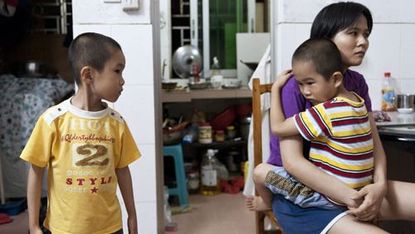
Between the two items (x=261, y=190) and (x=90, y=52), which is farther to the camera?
(x=261, y=190)

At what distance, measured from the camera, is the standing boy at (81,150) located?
114cm

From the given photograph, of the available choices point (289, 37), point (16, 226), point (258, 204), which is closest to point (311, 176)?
point (258, 204)

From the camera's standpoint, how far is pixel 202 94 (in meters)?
3.22

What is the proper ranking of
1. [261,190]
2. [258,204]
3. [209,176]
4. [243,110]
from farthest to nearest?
[243,110]
[209,176]
[258,204]
[261,190]

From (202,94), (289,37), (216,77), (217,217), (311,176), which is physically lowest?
(217,217)

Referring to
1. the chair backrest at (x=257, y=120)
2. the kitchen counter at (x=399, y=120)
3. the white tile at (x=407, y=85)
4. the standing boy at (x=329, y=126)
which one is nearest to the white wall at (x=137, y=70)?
the chair backrest at (x=257, y=120)

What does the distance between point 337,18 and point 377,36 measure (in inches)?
32.9

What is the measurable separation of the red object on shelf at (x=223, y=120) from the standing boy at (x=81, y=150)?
7.55ft

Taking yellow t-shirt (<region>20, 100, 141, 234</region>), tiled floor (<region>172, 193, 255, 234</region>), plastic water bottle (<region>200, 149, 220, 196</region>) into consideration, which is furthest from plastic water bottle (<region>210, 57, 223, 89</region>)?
yellow t-shirt (<region>20, 100, 141, 234</region>)

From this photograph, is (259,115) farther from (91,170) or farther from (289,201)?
(91,170)

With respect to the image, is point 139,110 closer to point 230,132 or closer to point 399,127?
point 399,127

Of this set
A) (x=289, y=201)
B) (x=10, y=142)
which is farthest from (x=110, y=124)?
(x=10, y=142)

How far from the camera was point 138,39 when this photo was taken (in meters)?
1.89

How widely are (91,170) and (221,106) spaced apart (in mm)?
2641
